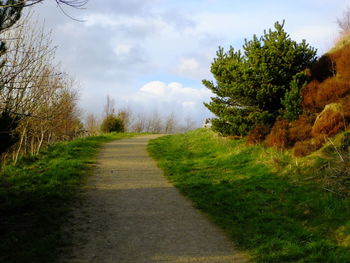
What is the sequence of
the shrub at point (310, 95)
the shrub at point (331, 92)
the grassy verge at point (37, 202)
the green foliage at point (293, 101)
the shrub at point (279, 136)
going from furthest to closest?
the green foliage at point (293, 101), the shrub at point (310, 95), the shrub at point (279, 136), the shrub at point (331, 92), the grassy verge at point (37, 202)

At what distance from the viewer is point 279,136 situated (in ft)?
36.7

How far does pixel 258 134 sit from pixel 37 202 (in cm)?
810

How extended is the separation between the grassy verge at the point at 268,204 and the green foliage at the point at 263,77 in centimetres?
133

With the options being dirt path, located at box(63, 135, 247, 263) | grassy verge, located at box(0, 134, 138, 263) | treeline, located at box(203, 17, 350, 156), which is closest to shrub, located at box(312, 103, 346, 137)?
treeline, located at box(203, 17, 350, 156)

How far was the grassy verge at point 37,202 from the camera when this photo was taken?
5.36 metres

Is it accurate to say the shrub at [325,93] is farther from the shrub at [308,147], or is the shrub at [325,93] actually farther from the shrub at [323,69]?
the shrub at [308,147]

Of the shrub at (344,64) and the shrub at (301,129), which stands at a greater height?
the shrub at (344,64)

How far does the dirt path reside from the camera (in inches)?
207

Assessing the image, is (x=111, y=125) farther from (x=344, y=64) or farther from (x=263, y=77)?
(x=344, y=64)

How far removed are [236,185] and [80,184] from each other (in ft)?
14.6

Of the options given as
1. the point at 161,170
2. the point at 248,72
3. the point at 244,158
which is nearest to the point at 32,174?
the point at 161,170

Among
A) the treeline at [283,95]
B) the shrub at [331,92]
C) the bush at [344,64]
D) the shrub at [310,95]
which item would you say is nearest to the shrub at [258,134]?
the treeline at [283,95]

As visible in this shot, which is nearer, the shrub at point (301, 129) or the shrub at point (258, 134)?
the shrub at point (301, 129)

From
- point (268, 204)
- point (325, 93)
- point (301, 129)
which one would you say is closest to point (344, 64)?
point (325, 93)
